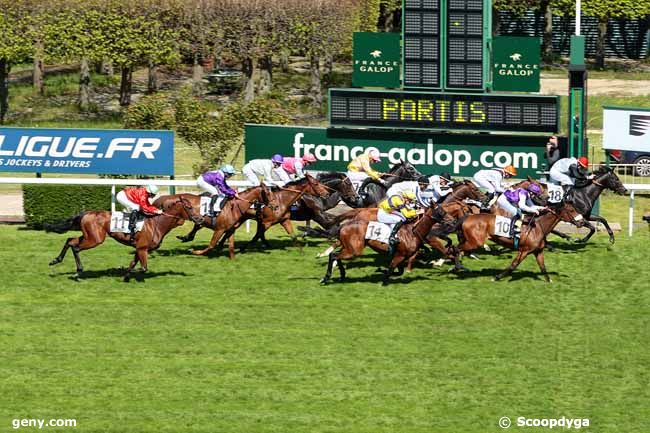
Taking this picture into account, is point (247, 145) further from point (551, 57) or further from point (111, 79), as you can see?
point (551, 57)

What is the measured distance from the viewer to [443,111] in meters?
26.0

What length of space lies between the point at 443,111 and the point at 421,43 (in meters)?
1.20

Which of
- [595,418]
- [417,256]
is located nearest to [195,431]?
[595,418]

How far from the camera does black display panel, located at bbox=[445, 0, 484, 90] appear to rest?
2562 centimetres

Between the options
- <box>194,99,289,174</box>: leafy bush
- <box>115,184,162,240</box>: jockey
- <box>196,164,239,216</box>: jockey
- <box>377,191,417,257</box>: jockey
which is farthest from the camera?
<box>194,99,289,174</box>: leafy bush

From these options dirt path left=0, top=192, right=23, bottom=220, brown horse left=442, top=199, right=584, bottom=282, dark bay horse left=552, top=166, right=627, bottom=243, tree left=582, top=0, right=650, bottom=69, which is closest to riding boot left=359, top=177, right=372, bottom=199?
brown horse left=442, top=199, right=584, bottom=282

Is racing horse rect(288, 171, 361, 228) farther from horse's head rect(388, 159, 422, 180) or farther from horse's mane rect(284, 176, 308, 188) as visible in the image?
horse's head rect(388, 159, 422, 180)

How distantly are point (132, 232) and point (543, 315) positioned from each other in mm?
5705

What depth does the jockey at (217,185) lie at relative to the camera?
22812 mm

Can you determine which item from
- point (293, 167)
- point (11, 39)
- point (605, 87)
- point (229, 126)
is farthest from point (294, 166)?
point (605, 87)

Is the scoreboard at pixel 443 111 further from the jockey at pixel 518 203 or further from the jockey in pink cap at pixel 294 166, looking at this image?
the jockey at pixel 518 203

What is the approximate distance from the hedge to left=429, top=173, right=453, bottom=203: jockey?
6111 millimetres

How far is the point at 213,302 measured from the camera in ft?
67.1

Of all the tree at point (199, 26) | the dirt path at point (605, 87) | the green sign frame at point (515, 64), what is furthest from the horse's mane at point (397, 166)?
the tree at point (199, 26)
